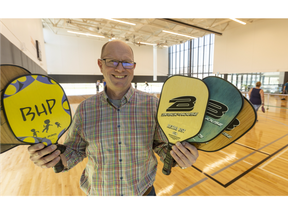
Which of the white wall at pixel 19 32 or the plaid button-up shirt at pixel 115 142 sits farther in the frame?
the white wall at pixel 19 32

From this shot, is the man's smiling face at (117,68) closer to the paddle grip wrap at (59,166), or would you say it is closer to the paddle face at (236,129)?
the paddle grip wrap at (59,166)

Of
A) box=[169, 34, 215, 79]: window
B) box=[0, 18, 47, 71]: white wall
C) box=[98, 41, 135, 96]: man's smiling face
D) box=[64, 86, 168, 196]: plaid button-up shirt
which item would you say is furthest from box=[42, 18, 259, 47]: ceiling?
box=[64, 86, 168, 196]: plaid button-up shirt

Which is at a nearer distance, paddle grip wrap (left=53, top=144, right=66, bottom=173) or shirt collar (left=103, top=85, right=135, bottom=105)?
paddle grip wrap (left=53, top=144, right=66, bottom=173)

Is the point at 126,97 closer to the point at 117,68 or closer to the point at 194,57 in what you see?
the point at 117,68

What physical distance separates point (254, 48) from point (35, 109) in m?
13.9

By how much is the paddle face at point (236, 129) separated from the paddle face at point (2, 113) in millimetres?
879

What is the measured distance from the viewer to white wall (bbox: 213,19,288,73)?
31.1 ft

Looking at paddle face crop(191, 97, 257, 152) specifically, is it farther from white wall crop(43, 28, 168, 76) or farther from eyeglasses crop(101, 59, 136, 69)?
white wall crop(43, 28, 168, 76)

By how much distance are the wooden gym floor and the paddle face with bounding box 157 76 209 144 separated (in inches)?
65.8

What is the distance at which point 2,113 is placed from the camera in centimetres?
64

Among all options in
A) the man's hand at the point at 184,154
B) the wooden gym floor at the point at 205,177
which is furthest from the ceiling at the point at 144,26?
the man's hand at the point at 184,154

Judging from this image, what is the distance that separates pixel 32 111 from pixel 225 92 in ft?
2.93

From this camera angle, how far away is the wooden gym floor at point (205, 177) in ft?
6.64

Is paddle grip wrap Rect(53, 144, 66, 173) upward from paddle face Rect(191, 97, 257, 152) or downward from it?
downward
